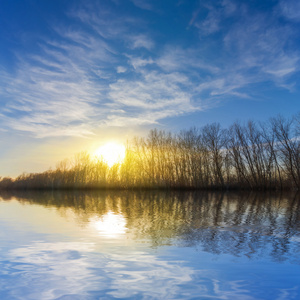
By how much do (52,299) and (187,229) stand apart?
4089 millimetres

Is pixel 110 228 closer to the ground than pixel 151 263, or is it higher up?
higher up

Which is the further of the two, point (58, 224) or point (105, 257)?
point (58, 224)

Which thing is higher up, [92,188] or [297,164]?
[297,164]

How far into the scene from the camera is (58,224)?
7.64 meters

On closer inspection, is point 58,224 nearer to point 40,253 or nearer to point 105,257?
point 40,253

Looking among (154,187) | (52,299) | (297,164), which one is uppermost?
(297,164)

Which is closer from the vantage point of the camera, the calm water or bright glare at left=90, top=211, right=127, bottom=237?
the calm water

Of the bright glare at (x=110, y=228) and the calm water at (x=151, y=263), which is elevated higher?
the bright glare at (x=110, y=228)

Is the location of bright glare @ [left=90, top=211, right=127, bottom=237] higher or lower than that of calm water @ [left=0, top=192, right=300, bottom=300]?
higher

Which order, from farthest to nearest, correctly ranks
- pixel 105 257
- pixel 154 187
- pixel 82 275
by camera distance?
1. pixel 154 187
2. pixel 105 257
3. pixel 82 275

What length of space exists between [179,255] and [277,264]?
54.4 inches

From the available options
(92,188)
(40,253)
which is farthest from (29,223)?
(92,188)

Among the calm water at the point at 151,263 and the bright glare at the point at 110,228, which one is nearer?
the calm water at the point at 151,263

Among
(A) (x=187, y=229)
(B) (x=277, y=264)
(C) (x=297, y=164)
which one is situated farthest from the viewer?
(C) (x=297, y=164)
